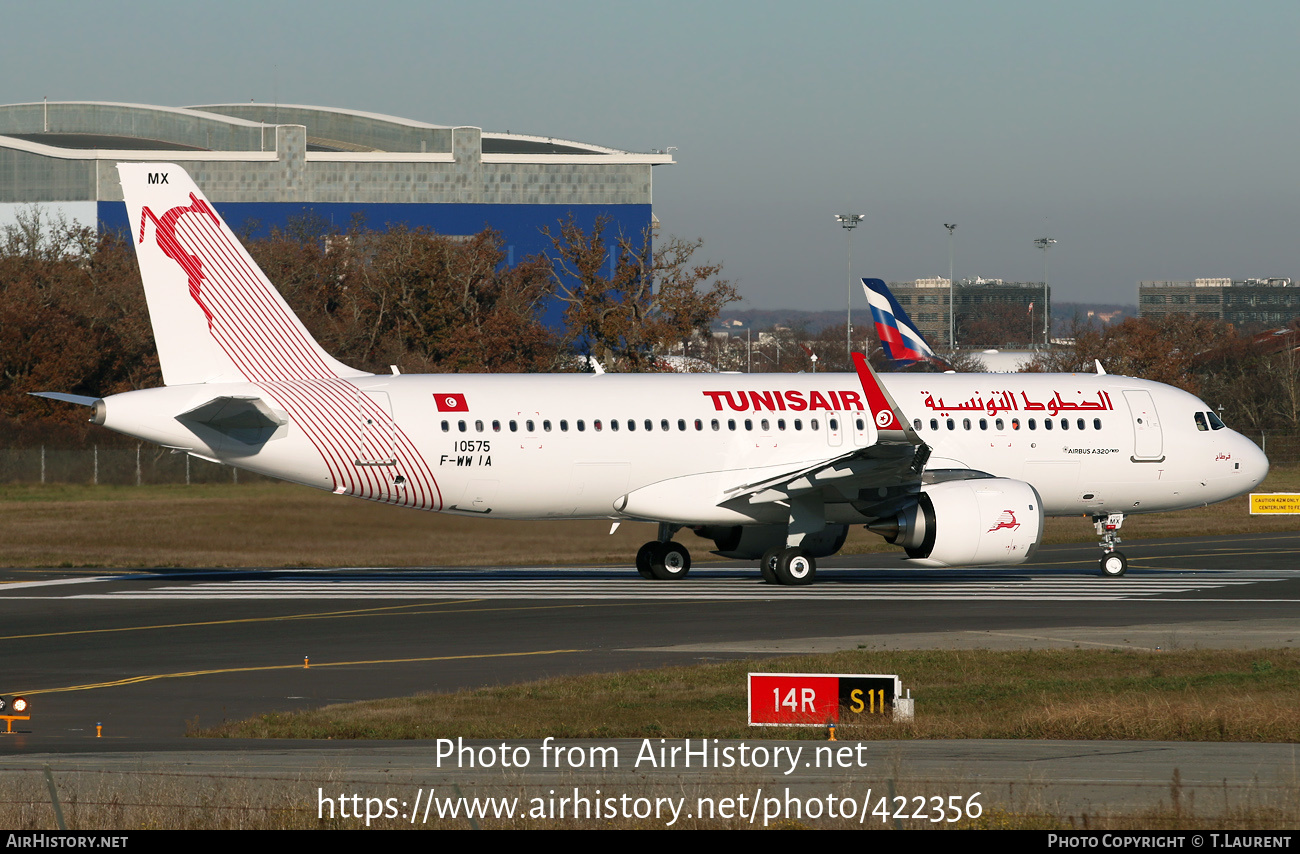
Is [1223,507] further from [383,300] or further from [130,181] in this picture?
[130,181]

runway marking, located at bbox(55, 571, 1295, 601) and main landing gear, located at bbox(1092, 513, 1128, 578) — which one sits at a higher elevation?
main landing gear, located at bbox(1092, 513, 1128, 578)

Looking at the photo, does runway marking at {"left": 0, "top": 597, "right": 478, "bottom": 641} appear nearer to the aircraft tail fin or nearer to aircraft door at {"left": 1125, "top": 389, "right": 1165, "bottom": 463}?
aircraft door at {"left": 1125, "top": 389, "right": 1165, "bottom": 463}

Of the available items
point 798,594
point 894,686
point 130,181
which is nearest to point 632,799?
point 894,686

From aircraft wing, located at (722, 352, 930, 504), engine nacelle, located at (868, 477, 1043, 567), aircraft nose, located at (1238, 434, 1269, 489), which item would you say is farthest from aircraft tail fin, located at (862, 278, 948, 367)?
engine nacelle, located at (868, 477, 1043, 567)

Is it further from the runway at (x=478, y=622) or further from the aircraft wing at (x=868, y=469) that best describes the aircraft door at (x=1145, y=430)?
the aircraft wing at (x=868, y=469)

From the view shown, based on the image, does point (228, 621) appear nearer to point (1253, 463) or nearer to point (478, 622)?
point (478, 622)

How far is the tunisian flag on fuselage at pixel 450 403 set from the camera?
107ft

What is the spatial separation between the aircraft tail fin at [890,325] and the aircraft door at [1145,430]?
44.1 meters

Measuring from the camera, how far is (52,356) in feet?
233

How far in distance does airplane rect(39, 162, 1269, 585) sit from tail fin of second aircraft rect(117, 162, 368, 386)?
0.04 m

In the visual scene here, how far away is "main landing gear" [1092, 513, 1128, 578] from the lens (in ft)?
118

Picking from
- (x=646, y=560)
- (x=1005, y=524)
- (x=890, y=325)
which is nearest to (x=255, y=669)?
(x=646, y=560)

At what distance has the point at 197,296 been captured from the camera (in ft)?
107

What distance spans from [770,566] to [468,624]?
887 centimetres
